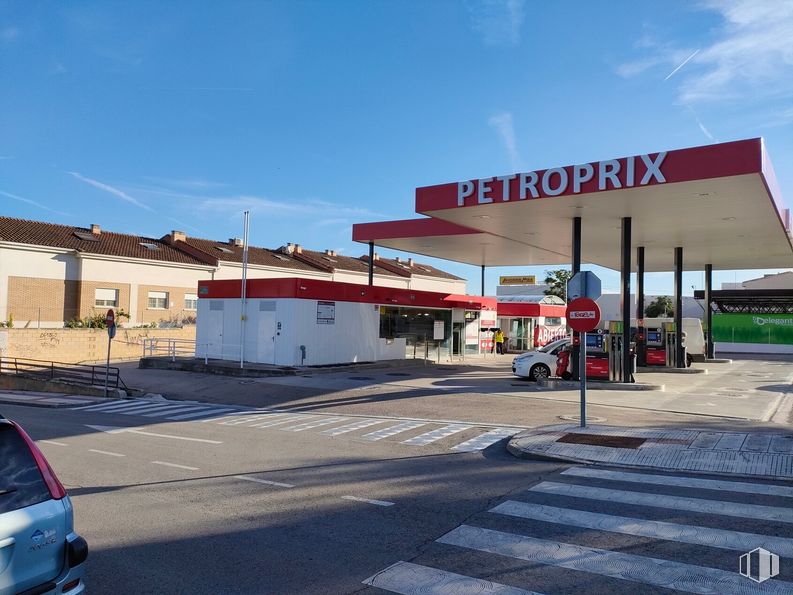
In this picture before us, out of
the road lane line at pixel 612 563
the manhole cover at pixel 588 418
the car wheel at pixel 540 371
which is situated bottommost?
the road lane line at pixel 612 563

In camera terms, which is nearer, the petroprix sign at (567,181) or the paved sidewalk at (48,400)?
the petroprix sign at (567,181)

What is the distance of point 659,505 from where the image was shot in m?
6.82

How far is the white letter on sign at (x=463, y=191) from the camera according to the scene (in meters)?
19.1

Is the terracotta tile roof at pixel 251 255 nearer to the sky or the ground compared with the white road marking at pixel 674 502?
nearer to the sky

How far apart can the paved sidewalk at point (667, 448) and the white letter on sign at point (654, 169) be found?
6.84 m

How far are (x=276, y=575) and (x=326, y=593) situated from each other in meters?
0.58

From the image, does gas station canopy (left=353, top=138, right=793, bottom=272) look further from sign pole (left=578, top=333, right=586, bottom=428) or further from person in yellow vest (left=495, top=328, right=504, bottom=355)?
person in yellow vest (left=495, top=328, right=504, bottom=355)

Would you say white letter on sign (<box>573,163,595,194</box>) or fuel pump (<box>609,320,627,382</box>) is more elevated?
white letter on sign (<box>573,163,595,194</box>)

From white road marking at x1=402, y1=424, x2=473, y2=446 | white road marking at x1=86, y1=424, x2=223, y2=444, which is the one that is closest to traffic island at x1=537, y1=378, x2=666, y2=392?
white road marking at x1=402, y1=424, x2=473, y2=446

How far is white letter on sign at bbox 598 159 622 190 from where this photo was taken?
1653cm

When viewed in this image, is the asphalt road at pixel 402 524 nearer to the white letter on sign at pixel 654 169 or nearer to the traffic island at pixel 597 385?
the white letter on sign at pixel 654 169

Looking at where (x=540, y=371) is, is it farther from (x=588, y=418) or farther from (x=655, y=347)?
(x=588, y=418)

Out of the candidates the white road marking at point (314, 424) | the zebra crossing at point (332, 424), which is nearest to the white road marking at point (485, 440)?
the zebra crossing at point (332, 424)

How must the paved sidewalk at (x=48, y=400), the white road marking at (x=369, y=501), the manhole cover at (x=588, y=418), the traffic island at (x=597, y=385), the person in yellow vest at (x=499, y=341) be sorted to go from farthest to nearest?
1. the person in yellow vest at (x=499, y=341)
2. the paved sidewalk at (x=48, y=400)
3. the traffic island at (x=597, y=385)
4. the manhole cover at (x=588, y=418)
5. the white road marking at (x=369, y=501)
